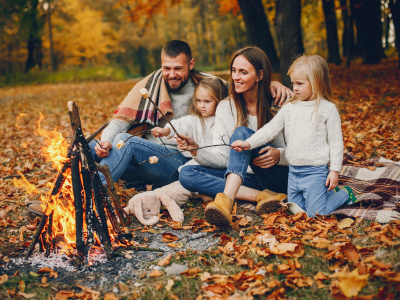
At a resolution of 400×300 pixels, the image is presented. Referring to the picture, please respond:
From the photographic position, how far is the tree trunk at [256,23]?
8422 millimetres

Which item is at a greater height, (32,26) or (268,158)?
(32,26)

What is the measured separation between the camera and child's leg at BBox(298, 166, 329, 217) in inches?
111

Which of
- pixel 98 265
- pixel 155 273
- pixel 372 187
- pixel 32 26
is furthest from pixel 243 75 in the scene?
pixel 32 26

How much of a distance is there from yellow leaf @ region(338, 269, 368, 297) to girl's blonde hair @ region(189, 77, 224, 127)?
220cm

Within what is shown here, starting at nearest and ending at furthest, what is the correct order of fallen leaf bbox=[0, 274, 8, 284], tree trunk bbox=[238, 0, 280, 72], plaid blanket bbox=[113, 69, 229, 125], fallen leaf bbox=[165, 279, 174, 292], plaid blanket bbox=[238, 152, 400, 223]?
fallen leaf bbox=[165, 279, 174, 292]
fallen leaf bbox=[0, 274, 8, 284]
plaid blanket bbox=[238, 152, 400, 223]
plaid blanket bbox=[113, 69, 229, 125]
tree trunk bbox=[238, 0, 280, 72]

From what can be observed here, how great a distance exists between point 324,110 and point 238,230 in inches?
50.3

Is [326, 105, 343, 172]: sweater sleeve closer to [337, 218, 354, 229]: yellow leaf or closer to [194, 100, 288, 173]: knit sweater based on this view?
[337, 218, 354, 229]: yellow leaf

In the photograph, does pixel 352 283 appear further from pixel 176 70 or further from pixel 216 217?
pixel 176 70

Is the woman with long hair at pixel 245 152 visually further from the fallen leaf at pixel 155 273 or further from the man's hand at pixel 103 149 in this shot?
the fallen leaf at pixel 155 273

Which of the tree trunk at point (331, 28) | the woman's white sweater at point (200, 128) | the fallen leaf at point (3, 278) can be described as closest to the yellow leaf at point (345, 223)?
the woman's white sweater at point (200, 128)

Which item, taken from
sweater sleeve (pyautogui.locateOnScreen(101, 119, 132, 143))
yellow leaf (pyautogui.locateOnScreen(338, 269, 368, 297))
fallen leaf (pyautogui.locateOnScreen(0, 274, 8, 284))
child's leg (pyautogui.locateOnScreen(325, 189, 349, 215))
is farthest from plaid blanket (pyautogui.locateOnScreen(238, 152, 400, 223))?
fallen leaf (pyautogui.locateOnScreen(0, 274, 8, 284))

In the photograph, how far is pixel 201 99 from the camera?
3523 mm

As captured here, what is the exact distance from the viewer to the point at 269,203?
9.66 ft

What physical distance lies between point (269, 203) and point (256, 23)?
6967 mm
